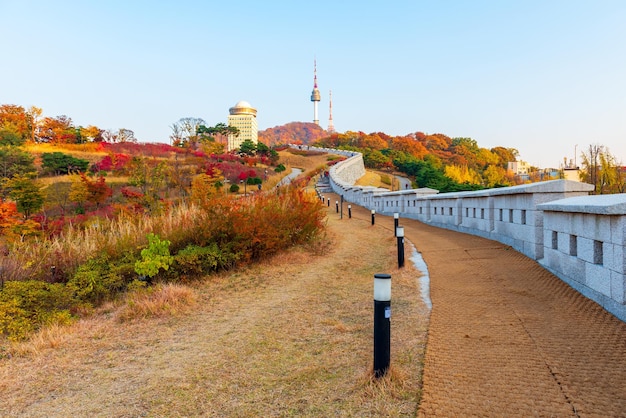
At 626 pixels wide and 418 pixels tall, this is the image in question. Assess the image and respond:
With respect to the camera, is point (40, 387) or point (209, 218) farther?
point (209, 218)

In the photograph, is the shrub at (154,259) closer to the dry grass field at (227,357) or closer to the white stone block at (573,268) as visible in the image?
the dry grass field at (227,357)

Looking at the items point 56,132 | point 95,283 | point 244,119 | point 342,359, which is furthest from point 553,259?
point 244,119

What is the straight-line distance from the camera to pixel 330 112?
610ft

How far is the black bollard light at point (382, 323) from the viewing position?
3436 millimetres

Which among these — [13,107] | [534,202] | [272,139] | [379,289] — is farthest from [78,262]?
[272,139]

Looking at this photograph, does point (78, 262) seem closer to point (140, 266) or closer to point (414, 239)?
point (140, 266)

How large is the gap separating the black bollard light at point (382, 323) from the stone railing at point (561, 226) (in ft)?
8.21

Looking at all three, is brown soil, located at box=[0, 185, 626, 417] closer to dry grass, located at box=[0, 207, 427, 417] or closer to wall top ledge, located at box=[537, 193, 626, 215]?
dry grass, located at box=[0, 207, 427, 417]

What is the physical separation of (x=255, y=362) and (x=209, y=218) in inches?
202

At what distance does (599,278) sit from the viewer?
4754 mm

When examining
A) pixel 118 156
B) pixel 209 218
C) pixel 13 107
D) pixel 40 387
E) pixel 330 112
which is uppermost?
pixel 330 112

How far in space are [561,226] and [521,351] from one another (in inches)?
107

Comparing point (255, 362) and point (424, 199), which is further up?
point (424, 199)

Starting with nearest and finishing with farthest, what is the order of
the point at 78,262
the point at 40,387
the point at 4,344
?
1. the point at 40,387
2. the point at 4,344
3. the point at 78,262
